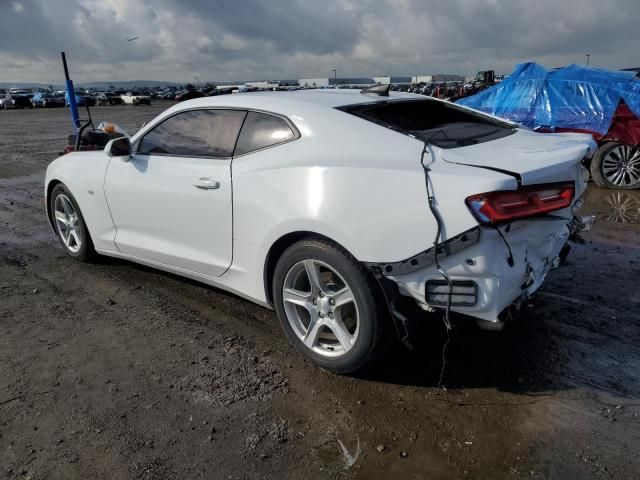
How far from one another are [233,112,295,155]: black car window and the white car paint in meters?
0.06

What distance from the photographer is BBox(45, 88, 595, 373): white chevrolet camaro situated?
240 centimetres

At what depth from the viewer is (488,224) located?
7.55ft

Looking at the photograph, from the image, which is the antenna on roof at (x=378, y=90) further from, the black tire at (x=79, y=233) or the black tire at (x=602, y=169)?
the black tire at (x=602, y=169)

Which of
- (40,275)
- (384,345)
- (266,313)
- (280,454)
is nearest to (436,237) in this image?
(384,345)

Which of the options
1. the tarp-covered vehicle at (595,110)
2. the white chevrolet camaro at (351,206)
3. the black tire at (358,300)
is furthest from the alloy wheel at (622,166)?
the black tire at (358,300)

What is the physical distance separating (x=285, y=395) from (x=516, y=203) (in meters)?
1.58

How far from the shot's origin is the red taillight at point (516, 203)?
7.51 ft

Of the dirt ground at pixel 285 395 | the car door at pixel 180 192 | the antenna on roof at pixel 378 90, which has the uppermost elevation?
the antenna on roof at pixel 378 90

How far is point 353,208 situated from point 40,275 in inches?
137

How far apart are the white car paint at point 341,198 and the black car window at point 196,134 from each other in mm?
76

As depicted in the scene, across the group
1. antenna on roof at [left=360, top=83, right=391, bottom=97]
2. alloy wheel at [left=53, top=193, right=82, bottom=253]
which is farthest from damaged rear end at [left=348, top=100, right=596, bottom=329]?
alloy wheel at [left=53, top=193, right=82, bottom=253]

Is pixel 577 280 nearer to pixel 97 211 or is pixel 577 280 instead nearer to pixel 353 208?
pixel 353 208

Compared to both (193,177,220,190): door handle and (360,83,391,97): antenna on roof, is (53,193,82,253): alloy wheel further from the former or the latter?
(360,83,391,97): antenna on roof

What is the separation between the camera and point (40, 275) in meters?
4.65
